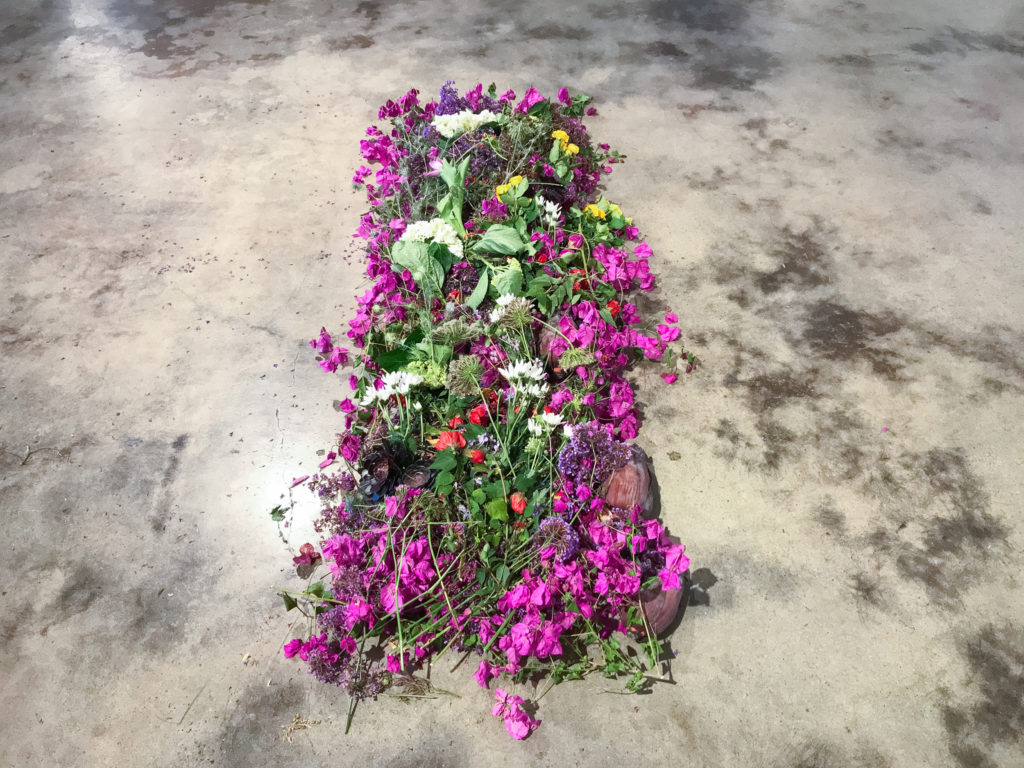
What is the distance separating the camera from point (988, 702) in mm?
1548

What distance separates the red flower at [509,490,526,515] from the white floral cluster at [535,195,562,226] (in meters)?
1.10

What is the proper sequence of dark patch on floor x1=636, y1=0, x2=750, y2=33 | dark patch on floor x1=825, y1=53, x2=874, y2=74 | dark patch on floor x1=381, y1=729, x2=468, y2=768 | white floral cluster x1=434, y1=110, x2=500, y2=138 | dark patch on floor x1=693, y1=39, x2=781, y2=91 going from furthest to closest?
dark patch on floor x1=636, y1=0, x2=750, y2=33 → dark patch on floor x1=825, y1=53, x2=874, y2=74 → dark patch on floor x1=693, y1=39, x2=781, y2=91 → white floral cluster x1=434, y1=110, x2=500, y2=138 → dark patch on floor x1=381, y1=729, x2=468, y2=768

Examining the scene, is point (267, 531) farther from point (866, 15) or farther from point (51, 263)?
point (866, 15)

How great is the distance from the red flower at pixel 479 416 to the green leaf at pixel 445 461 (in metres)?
0.14

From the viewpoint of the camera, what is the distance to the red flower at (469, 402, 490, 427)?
74.4 inches

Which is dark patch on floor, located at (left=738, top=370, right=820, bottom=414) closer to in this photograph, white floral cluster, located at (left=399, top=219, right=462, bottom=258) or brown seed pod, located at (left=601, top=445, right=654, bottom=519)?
brown seed pod, located at (left=601, top=445, right=654, bottom=519)

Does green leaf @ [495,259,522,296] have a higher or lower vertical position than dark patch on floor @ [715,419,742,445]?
higher

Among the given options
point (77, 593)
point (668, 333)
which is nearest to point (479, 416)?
point (668, 333)

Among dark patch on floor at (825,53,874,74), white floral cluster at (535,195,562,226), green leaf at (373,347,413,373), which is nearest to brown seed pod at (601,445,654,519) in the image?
green leaf at (373,347,413,373)

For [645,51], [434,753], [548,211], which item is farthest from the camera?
[645,51]

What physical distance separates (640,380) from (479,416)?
23.5 inches

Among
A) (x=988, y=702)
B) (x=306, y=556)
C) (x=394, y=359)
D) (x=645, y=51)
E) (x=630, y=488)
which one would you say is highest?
(x=645, y=51)

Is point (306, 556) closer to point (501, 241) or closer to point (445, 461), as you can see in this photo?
point (445, 461)

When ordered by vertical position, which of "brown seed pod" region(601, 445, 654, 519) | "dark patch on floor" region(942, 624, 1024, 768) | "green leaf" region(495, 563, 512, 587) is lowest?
"dark patch on floor" region(942, 624, 1024, 768)
